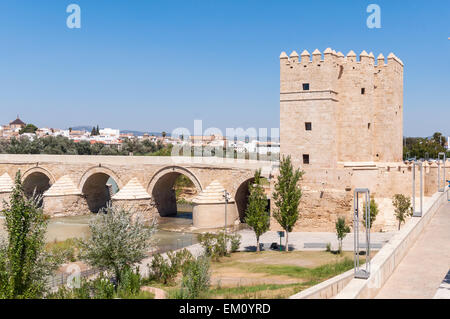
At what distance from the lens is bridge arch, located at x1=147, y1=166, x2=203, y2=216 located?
33.4 meters

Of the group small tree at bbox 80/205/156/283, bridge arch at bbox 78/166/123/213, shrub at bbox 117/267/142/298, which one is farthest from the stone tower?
bridge arch at bbox 78/166/123/213

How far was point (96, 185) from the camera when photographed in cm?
4097

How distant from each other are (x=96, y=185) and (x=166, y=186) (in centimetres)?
759

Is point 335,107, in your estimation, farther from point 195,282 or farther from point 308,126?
point 195,282

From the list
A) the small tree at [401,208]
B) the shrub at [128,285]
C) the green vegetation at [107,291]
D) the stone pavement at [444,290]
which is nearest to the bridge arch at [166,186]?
the small tree at [401,208]

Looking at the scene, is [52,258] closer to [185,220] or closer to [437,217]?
[437,217]

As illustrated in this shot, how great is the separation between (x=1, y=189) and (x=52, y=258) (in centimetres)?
3001

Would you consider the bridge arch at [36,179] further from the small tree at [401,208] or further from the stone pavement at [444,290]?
the stone pavement at [444,290]

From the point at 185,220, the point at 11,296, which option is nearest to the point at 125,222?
the point at 11,296

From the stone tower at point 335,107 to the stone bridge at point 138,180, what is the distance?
140 inches

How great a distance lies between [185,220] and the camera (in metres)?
35.8

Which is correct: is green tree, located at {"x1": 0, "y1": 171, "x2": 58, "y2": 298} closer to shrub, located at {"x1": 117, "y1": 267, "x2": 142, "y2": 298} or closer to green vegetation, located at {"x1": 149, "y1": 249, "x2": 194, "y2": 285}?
shrub, located at {"x1": 117, "y1": 267, "x2": 142, "y2": 298}

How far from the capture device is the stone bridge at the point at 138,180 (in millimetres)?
30766
